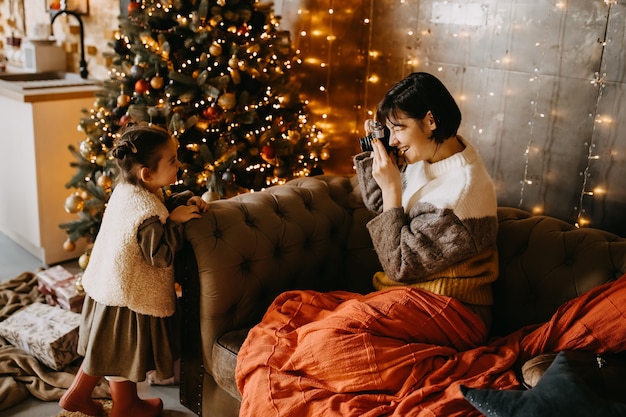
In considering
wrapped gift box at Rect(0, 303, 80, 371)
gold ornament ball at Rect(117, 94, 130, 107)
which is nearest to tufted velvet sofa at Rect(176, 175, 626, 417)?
wrapped gift box at Rect(0, 303, 80, 371)

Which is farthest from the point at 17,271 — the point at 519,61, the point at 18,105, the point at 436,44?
the point at 519,61

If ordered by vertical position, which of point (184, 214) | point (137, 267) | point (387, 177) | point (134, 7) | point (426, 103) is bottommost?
point (137, 267)

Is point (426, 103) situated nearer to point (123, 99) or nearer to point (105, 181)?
point (123, 99)

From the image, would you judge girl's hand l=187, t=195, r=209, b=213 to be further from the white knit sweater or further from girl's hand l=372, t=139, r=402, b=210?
girl's hand l=372, t=139, r=402, b=210

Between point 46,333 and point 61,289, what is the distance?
0.44m

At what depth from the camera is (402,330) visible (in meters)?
1.76

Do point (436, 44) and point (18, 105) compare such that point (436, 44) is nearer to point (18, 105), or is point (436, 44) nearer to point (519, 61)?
point (519, 61)

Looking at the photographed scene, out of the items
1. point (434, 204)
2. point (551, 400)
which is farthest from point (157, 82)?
point (551, 400)

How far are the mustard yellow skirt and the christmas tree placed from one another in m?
0.74

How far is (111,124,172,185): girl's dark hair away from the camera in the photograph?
195 centimetres

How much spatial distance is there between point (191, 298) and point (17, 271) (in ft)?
6.65

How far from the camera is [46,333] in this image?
2.68 meters

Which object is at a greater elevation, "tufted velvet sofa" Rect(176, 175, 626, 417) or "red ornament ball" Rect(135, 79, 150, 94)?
"red ornament ball" Rect(135, 79, 150, 94)

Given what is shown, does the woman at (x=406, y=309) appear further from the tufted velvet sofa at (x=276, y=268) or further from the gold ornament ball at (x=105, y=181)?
the gold ornament ball at (x=105, y=181)
